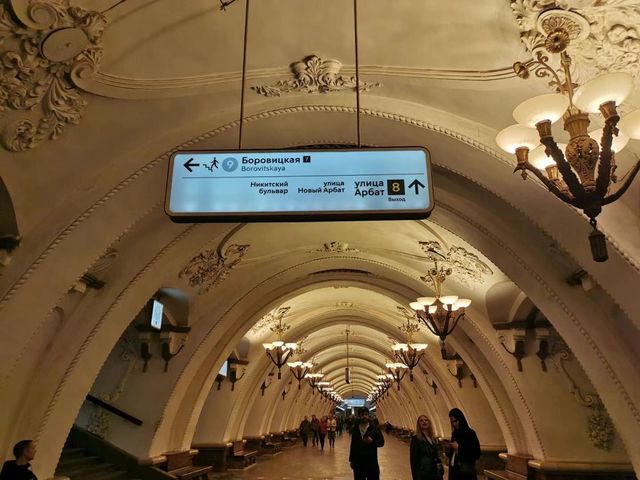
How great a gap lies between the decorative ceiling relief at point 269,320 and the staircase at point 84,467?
513 cm

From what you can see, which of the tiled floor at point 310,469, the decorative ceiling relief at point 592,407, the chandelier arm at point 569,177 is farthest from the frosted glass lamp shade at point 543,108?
the tiled floor at point 310,469

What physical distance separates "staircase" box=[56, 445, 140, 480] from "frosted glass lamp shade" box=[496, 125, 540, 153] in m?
7.33

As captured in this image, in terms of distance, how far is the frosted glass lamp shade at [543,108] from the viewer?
104 inches

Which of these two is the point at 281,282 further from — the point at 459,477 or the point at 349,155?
the point at 349,155

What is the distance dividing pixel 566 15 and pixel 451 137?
52.7 inches

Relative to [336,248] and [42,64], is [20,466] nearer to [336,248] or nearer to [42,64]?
[42,64]

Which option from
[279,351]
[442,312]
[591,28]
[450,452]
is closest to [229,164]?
[591,28]

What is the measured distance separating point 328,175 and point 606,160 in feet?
4.81

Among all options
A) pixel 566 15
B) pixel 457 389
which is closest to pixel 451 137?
pixel 566 15

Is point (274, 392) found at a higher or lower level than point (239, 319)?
lower

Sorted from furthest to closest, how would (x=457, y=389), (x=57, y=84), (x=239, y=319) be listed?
(x=457, y=389) < (x=239, y=319) < (x=57, y=84)

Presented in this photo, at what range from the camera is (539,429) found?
23.6ft

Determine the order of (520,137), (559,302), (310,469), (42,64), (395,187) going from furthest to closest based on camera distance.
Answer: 1. (310,469)
2. (559,302)
3. (42,64)
4. (520,137)
5. (395,187)

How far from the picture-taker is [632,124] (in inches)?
98.7
